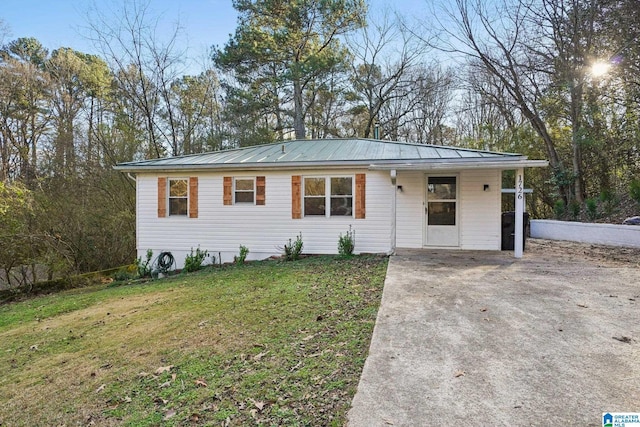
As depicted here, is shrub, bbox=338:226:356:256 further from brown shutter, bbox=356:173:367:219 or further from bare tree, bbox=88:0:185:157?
bare tree, bbox=88:0:185:157

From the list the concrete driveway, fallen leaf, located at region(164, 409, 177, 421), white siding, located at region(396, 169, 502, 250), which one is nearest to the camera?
the concrete driveway

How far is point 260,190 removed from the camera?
941 cm

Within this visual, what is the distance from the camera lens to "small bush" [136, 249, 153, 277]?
31.8 feet

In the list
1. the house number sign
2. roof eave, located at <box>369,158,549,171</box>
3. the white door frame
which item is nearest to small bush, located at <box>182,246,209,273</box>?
roof eave, located at <box>369,158,549,171</box>

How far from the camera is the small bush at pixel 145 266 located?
9695 mm

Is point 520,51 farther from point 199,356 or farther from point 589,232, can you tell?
point 199,356

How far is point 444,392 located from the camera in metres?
2.57

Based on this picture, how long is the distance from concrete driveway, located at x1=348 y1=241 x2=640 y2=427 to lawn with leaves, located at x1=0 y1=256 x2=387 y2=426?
30 centimetres

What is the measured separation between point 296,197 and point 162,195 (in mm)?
3752

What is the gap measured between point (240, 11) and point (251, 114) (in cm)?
457

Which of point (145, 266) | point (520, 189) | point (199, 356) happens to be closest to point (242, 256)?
point (145, 266)

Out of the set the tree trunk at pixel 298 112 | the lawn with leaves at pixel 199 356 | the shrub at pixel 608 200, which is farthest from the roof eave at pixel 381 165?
the tree trunk at pixel 298 112

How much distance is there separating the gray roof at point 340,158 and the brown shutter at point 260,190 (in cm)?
→ 38

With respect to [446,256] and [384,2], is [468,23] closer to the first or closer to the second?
[384,2]
